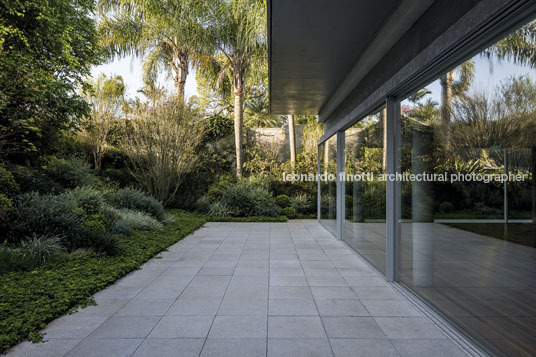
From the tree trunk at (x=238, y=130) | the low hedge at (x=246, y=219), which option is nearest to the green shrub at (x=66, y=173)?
the low hedge at (x=246, y=219)

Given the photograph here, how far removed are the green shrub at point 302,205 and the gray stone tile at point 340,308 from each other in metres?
8.92

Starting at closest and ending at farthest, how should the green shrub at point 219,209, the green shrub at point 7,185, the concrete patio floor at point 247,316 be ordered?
1. the concrete patio floor at point 247,316
2. the green shrub at point 7,185
3. the green shrub at point 219,209

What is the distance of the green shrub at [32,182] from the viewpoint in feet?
23.9

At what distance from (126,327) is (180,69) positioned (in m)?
13.3

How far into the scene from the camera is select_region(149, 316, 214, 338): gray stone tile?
9.44 ft

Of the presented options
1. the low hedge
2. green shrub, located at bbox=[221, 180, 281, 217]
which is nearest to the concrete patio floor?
the low hedge

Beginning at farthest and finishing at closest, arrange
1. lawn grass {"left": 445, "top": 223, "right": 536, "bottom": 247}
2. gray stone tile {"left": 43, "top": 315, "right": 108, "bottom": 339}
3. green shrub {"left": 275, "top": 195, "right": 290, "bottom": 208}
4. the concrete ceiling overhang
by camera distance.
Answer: green shrub {"left": 275, "top": 195, "right": 290, "bottom": 208}
the concrete ceiling overhang
gray stone tile {"left": 43, "top": 315, "right": 108, "bottom": 339}
lawn grass {"left": 445, "top": 223, "right": 536, "bottom": 247}

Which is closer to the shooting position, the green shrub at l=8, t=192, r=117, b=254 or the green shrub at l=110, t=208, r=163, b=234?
the green shrub at l=8, t=192, r=117, b=254

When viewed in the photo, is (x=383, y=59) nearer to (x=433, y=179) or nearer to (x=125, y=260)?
(x=433, y=179)

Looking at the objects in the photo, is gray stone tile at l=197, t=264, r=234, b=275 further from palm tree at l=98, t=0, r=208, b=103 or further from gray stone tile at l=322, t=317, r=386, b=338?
palm tree at l=98, t=0, r=208, b=103

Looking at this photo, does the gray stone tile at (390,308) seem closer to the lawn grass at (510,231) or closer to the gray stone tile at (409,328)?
the gray stone tile at (409,328)

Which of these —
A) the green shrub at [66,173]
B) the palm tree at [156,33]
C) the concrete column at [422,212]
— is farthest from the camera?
the palm tree at [156,33]

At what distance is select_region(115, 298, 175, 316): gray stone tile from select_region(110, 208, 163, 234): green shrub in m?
3.76

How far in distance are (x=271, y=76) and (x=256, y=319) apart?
4.40 meters
